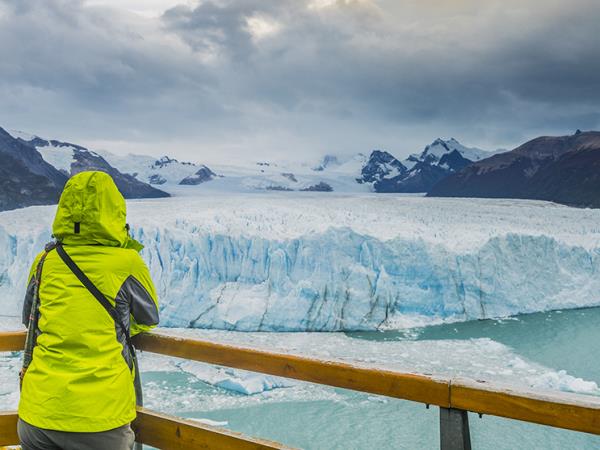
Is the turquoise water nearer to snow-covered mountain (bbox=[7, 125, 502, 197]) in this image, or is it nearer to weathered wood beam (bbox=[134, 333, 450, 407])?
weathered wood beam (bbox=[134, 333, 450, 407])

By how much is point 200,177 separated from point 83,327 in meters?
61.8

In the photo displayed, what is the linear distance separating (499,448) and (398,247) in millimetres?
7160

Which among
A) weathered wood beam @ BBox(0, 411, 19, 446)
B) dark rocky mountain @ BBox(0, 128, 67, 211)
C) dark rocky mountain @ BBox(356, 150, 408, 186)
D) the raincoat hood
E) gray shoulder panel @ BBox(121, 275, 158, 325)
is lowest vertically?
weathered wood beam @ BBox(0, 411, 19, 446)

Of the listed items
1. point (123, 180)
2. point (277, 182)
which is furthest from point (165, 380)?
point (123, 180)

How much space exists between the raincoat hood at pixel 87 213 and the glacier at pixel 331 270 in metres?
11.0

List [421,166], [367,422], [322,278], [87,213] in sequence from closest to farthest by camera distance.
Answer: [87,213] → [367,422] → [322,278] → [421,166]

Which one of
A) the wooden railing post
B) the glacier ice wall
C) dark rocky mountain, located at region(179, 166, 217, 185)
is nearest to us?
the wooden railing post

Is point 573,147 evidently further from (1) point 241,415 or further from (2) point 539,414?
(2) point 539,414

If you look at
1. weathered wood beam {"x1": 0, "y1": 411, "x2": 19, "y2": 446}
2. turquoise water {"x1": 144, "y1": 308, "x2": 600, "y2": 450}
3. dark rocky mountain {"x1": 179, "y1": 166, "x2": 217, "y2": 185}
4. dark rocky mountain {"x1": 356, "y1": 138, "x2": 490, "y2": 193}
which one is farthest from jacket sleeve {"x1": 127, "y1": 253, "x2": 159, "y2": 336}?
dark rocky mountain {"x1": 356, "y1": 138, "x2": 490, "y2": 193}

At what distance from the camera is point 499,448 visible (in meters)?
6.77

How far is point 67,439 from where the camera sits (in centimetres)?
142

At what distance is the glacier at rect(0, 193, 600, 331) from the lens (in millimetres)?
12547

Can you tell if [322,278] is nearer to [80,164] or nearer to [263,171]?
[80,164]

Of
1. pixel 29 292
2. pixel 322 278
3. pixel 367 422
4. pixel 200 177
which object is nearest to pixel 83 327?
pixel 29 292
